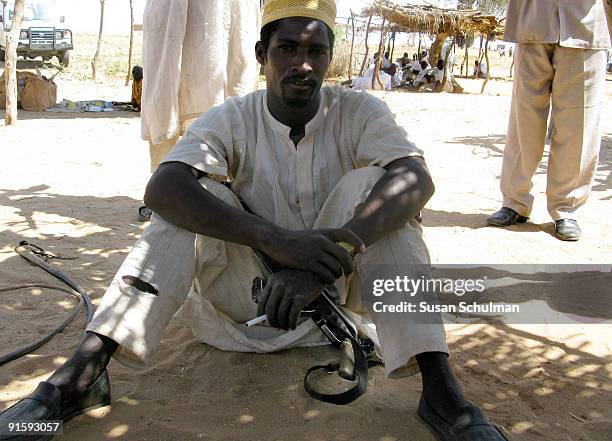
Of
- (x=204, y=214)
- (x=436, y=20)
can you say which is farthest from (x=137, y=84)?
(x=436, y=20)

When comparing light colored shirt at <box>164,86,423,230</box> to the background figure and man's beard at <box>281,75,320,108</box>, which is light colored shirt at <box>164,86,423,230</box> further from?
the background figure

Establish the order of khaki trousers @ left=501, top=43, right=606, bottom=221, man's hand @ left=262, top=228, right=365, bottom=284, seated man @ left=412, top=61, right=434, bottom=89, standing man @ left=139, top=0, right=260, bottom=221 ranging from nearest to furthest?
man's hand @ left=262, top=228, right=365, bottom=284 → standing man @ left=139, top=0, right=260, bottom=221 → khaki trousers @ left=501, top=43, right=606, bottom=221 → seated man @ left=412, top=61, right=434, bottom=89

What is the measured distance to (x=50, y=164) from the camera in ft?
20.4

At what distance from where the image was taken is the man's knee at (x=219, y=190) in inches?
83.0

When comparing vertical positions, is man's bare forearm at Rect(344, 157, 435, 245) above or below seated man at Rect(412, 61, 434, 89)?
below

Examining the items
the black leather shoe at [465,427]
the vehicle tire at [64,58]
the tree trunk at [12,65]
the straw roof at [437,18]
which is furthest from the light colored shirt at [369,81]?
the black leather shoe at [465,427]

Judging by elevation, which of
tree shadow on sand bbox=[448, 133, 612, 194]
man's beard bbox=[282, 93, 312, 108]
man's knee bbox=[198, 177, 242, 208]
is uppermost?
man's beard bbox=[282, 93, 312, 108]

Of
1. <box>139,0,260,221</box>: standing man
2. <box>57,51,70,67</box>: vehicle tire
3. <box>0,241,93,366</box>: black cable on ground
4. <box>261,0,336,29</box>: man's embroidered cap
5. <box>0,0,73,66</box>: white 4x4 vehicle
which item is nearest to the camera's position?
<box>261,0,336,29</box>: man's embroidered cap

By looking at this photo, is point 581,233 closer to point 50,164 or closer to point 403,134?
point 403,134

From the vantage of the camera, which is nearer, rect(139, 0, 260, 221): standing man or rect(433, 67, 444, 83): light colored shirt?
rect(139, 0, 260, 221): standing man

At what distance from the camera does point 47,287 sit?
3.04m

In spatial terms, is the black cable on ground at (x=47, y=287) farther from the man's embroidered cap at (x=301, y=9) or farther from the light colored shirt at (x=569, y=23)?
the light colored shirt at (x=569, y=23)

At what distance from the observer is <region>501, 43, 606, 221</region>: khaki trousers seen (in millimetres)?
4047

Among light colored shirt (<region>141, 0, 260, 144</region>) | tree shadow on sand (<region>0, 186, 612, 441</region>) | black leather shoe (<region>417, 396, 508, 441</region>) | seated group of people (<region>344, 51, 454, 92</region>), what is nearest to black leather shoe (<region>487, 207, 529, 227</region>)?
tree shadow on sand (<region>0, 186, 612, 441</region>)
